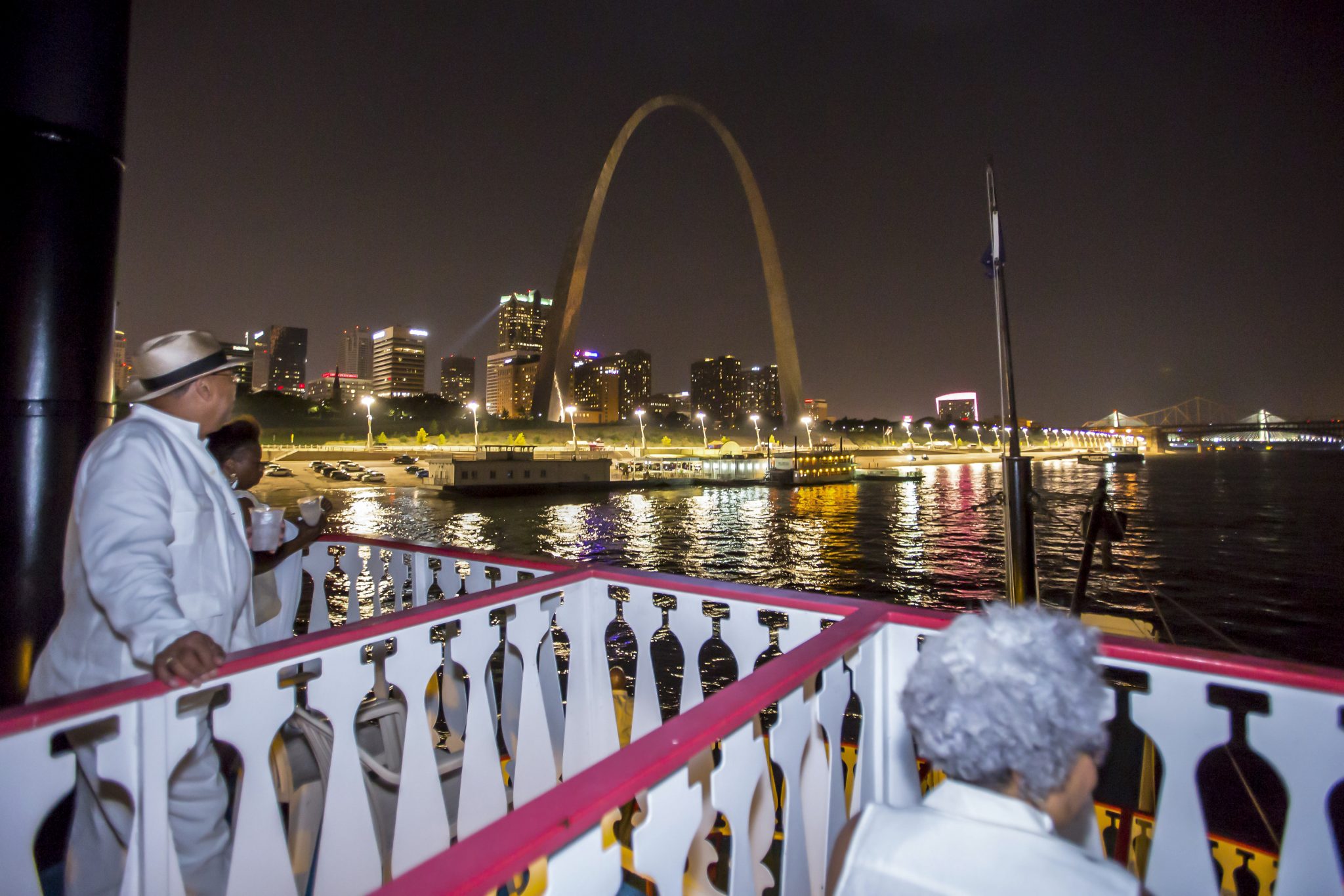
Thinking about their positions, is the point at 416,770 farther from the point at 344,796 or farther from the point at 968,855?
the point at 968,855

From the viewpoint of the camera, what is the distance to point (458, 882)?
0.85 meters

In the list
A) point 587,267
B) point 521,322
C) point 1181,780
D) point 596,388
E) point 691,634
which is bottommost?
point 1181,780

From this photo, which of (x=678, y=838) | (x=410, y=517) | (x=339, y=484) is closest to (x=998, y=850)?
(x=678, y=838)

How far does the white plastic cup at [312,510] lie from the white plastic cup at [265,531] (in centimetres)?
66

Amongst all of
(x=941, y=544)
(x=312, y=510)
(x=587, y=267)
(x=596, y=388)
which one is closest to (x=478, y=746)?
(x=312, y=510)

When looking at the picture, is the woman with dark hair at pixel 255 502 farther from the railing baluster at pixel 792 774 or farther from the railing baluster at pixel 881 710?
the railing baluster at pixel 881 710

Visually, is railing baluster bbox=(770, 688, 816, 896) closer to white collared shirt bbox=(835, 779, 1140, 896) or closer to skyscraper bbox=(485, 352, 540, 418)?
white collared shirt bbox=(835, 779, 1140, 896)

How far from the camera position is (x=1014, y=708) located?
1.05m

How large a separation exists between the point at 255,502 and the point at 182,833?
148 cm

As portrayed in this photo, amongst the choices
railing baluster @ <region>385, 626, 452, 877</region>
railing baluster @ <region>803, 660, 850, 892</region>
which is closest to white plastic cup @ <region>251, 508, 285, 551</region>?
railing baluster @ <region>385, 626, 452, 877</region>

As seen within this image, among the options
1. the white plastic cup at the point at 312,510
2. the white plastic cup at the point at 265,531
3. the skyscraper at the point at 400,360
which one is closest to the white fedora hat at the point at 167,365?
the white plastic cup at the point at 265,531

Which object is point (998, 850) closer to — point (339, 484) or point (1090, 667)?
point (1090, 667)

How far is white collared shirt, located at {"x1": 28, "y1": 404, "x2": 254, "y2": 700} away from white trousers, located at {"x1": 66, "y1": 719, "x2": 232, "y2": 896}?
0.29 meters

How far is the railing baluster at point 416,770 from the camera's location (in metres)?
2.21
